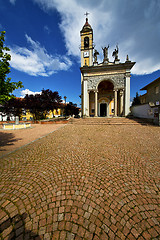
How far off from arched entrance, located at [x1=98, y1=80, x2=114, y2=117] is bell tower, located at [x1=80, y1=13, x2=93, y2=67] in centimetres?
841

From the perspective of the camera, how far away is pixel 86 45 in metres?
24.0

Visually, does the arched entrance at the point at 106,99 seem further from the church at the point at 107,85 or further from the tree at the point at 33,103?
the tree at the point at 33,103

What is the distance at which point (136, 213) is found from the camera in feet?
5.19

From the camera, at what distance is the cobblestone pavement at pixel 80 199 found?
134 centimetres

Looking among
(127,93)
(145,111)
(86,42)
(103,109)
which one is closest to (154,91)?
(127,93)

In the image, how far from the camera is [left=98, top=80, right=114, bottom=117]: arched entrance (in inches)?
805

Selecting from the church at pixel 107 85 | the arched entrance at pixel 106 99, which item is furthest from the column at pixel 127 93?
the arched entrance at pixel 106 99

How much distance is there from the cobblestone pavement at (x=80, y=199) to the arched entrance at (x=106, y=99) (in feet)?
59.8

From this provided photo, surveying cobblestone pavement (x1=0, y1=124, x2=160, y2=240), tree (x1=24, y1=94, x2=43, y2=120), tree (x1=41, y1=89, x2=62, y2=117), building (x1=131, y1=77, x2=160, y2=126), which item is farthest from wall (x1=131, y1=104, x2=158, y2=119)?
tree (x1=24, y1=94, x2=43, y2=120)

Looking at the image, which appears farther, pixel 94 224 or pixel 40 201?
pixel 40 201

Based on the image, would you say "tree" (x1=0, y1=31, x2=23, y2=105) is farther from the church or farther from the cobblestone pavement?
the church

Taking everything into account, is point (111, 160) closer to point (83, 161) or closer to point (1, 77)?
point (83, 161)

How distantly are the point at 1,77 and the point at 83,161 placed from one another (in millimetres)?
4738

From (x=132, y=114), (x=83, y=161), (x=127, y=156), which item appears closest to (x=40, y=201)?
(x=83, y=161)
